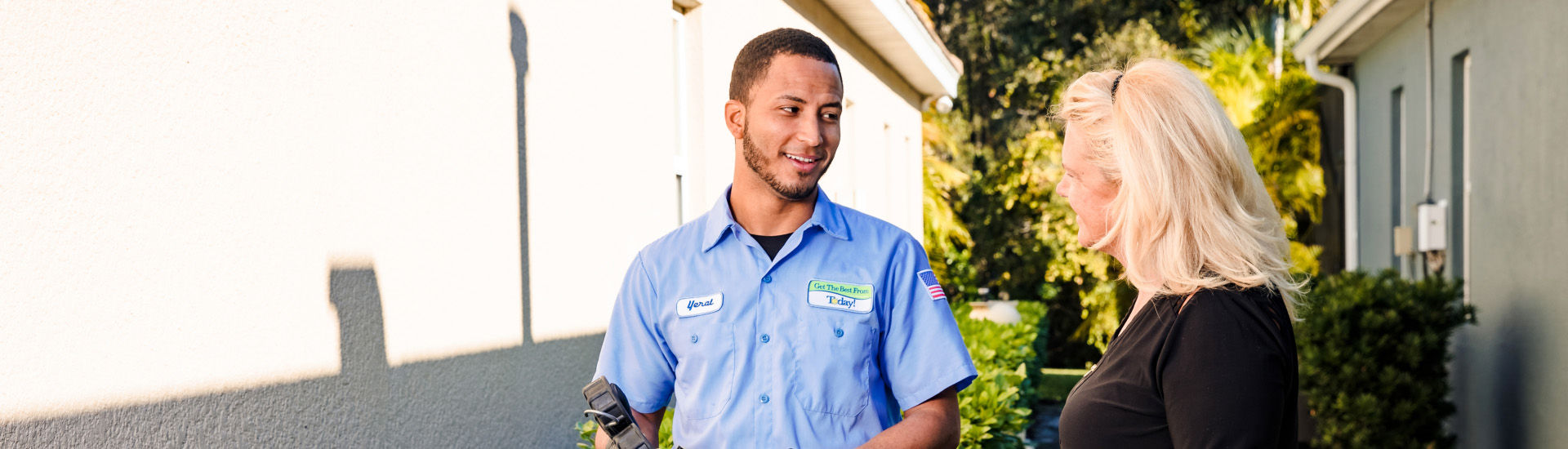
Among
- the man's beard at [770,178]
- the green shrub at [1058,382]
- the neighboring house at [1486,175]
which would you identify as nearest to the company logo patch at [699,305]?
the man's beard at [770,178]

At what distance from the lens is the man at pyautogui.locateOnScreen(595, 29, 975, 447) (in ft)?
7.34

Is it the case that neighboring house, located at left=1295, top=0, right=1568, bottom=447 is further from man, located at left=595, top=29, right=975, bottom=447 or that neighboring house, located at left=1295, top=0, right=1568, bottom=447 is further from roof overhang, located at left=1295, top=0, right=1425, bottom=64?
man, located at left=595, top=29, right=975, bottom=447

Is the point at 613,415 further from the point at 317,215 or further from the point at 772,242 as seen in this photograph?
the point at 317,215

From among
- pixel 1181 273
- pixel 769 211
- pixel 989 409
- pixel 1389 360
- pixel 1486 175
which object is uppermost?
pixel 1486 175

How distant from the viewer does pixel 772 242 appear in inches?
95.6

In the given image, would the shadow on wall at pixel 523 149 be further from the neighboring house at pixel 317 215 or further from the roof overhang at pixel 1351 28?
the roof overhang at pixel 1351 28

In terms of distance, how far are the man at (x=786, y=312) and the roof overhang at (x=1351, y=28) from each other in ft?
26.4

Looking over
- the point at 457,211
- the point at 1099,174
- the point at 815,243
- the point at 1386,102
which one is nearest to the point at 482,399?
the point at 457,211

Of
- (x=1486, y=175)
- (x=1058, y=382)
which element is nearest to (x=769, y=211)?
(x=1486, y=175)

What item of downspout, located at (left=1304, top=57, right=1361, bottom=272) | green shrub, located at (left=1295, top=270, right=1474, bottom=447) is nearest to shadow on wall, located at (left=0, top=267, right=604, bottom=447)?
green shrub, located at (left=1295, top=270, right=1474, bottom=447)

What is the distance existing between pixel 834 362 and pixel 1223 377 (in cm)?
72

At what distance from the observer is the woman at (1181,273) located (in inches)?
73.0

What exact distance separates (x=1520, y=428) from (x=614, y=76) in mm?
5678

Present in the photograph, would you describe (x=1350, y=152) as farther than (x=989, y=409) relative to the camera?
Yes
